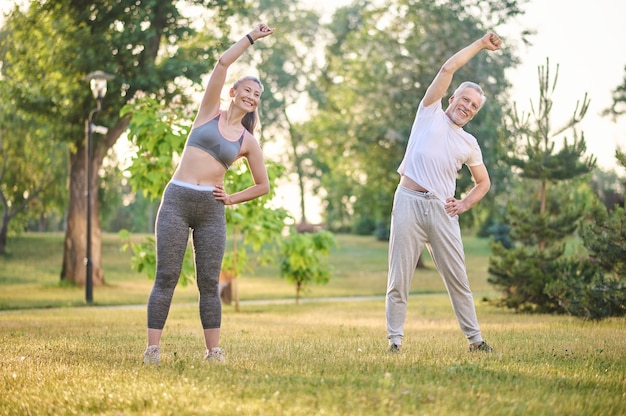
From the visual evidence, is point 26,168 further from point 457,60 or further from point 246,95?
point 457,60

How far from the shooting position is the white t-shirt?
24.5 feet

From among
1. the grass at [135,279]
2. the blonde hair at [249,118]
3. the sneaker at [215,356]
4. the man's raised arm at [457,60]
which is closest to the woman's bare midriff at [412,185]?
the man's raised arm at [457,60]

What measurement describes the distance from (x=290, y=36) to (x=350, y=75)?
13.4 metres

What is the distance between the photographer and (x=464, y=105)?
24.6ft

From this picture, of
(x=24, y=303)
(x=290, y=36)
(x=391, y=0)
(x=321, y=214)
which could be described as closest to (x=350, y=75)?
(x=391, y=0)

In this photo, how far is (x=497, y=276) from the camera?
17375 mm

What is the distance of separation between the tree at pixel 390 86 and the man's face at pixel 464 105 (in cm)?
2386

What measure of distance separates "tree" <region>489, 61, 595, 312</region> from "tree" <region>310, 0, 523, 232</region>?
1366 cm

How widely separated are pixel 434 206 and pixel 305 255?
1386 cm

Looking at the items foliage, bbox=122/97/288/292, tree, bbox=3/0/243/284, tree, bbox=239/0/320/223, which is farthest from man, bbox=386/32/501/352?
tree, bbox=239/0/320/223

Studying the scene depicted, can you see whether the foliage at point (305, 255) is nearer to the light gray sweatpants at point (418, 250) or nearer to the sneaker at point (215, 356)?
the light gray sweatpants at point (418, 250)

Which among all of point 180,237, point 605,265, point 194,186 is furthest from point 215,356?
point 605,265

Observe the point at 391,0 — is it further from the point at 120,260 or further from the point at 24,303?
the point at 24,303

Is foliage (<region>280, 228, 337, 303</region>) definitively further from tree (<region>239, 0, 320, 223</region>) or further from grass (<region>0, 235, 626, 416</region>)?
tree (<region>239, 0, 320, 223</region>)
